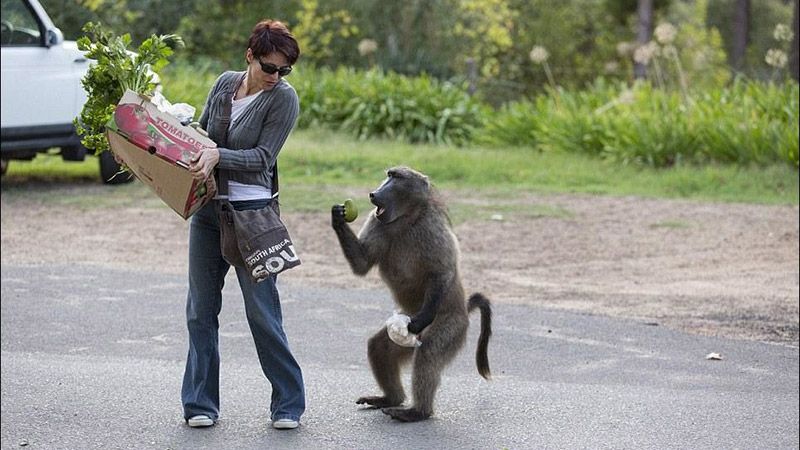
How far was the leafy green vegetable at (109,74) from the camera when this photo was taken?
578 cm

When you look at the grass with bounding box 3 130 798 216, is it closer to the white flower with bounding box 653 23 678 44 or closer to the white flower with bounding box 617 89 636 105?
the white flower with bounding box 617 89 636 105

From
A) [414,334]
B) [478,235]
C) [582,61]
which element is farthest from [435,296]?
[582,61]

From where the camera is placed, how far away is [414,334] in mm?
6238

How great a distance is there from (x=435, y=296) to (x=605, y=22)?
2912 cm

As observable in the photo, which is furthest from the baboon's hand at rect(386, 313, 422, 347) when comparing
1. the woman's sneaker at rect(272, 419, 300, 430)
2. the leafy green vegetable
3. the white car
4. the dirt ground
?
the white car

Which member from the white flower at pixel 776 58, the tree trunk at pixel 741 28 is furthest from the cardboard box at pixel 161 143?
the tree trunk at pixel 741 28

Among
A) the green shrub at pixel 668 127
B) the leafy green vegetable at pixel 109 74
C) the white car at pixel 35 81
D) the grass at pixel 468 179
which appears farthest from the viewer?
the green shrub at pixel 668 127

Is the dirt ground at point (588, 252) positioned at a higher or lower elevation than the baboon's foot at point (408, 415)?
lower

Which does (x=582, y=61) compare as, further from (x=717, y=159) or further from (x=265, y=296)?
(x=265, y=296)

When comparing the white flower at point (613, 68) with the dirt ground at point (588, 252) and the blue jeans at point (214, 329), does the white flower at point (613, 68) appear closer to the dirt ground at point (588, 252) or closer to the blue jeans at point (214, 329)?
the dirt ground at point (588, 252)

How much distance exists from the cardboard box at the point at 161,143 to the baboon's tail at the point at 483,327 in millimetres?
1722

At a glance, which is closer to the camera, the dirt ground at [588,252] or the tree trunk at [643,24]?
the dirt ground at [588,252]

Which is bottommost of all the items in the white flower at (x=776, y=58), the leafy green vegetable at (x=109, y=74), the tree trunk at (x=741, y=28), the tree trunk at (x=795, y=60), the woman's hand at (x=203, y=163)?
the tree trunk at (x=741, y=28)

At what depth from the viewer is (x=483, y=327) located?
6660 millimetres
